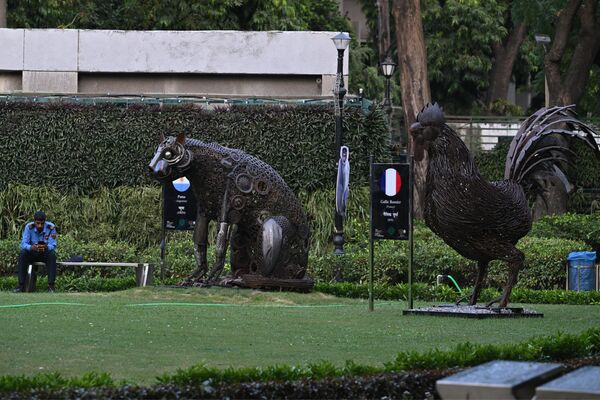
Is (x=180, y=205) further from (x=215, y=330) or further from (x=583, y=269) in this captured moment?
(x=583, y=269)

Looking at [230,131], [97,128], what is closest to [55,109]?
[97,128]

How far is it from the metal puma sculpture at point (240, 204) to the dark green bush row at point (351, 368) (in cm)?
886

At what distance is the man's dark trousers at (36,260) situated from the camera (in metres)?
24.4

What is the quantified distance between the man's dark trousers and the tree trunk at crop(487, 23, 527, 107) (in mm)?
33808

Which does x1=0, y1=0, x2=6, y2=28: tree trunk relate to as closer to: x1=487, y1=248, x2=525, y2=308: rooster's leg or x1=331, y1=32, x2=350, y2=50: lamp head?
x1=331, y1=32, x2=350, y2=50: lamp head

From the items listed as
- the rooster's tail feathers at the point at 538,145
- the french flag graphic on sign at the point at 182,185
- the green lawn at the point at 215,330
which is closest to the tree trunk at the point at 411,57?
the french flag graphic on sign at the point at 182,185

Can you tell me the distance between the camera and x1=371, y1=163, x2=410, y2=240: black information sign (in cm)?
1942

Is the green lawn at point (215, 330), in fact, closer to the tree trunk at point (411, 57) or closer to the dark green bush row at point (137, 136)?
the dark green bush row at point (137, 136)

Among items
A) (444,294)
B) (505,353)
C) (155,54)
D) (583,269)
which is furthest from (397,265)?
(505,353)

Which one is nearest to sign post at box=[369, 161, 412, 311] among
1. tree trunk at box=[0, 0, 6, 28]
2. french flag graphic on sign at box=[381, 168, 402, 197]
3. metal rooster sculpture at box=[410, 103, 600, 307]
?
french flag graphic on sign at box=[381, 168, 402, 197]

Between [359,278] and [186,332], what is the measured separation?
11.7 meters

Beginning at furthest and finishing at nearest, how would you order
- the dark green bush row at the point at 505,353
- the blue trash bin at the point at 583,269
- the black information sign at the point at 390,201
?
the blue trash bin at the point at 583,269 < the black information sign at the point at 390,201 < the dark green bush row at the point at 505,353

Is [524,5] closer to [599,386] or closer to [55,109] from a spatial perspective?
[55,109]

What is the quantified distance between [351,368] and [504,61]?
45700mm
